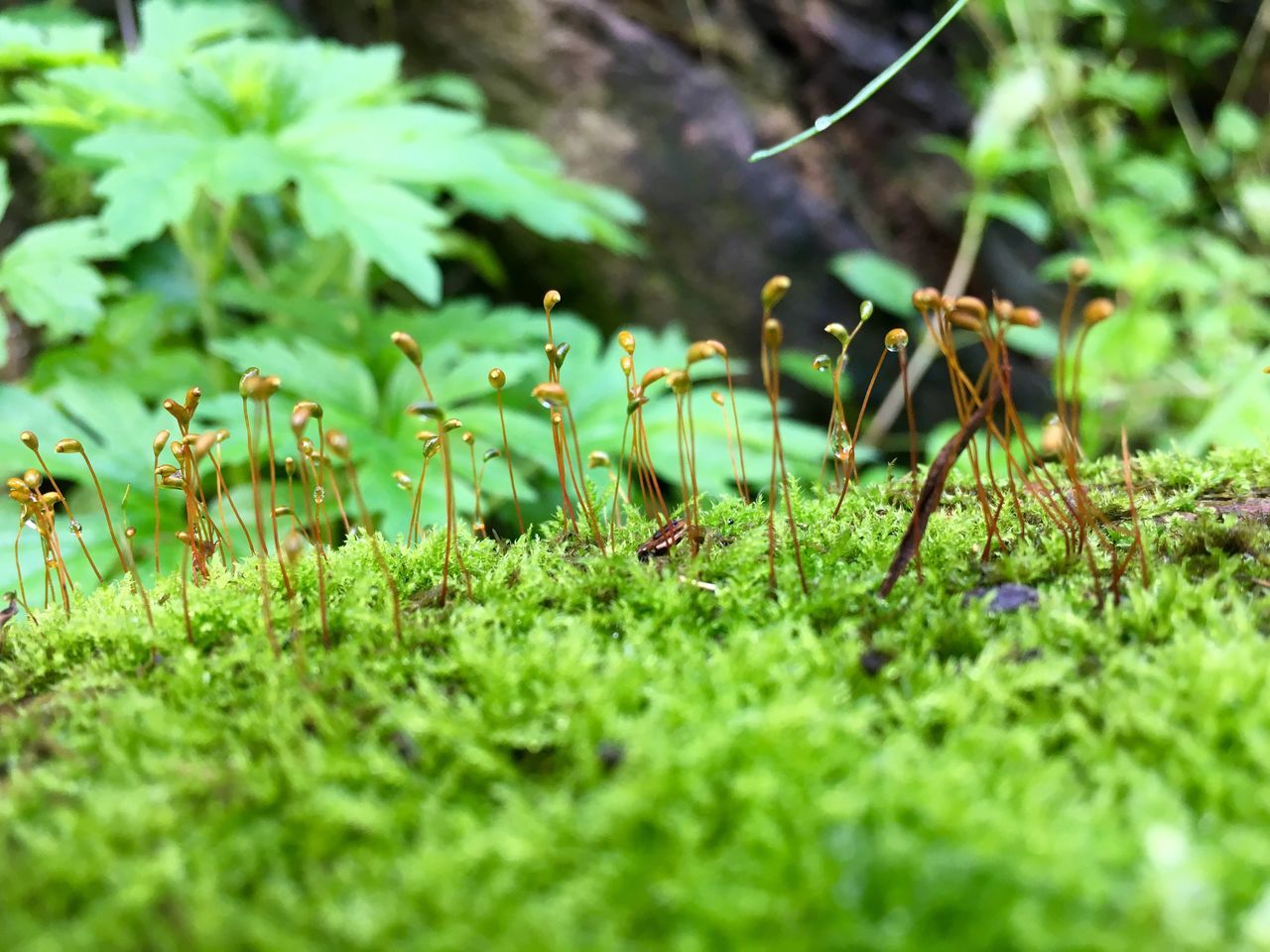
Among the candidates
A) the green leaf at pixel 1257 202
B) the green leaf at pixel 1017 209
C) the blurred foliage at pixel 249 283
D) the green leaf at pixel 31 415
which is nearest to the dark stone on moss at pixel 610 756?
the blurred foliage at pixel 249 283

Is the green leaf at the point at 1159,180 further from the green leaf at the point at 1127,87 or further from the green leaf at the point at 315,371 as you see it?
the green leaf at the point at 315,371

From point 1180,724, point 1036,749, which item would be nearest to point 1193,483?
point 1180,724

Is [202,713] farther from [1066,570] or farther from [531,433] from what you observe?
[531,433]

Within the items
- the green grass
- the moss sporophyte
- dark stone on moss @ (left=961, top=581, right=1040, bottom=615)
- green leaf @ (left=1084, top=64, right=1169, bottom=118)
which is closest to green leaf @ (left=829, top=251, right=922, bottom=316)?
green leaf @ (left=1084, top=64, right=1169, bottom=118)

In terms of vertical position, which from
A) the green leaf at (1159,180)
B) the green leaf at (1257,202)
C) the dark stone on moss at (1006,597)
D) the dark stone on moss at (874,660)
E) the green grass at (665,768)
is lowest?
the dark stone on moss at (1006,597)

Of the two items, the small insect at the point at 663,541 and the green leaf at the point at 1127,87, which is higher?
the green leaf at the point at 1127,87

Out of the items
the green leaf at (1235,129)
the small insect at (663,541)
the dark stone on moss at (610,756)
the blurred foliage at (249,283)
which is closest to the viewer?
the dark stone on moss at (610,756)
